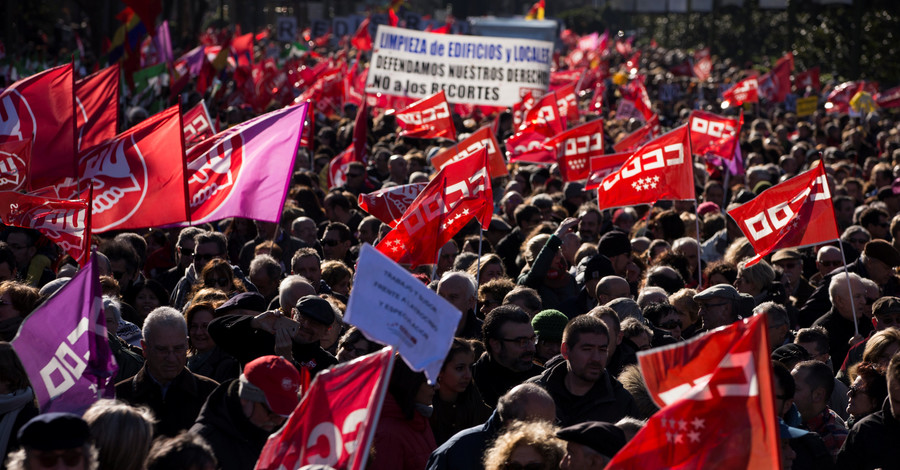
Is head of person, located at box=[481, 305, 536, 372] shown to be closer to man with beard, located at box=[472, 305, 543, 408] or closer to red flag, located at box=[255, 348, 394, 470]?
man with beard, located at box=[472, 305, 543, 408]

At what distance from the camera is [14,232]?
9.02 meters

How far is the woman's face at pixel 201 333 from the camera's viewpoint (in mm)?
6652

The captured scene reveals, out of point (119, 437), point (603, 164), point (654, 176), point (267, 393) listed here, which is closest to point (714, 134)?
point (603, 164)

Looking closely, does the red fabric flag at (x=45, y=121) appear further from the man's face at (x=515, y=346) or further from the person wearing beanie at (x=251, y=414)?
the person wearing beanie at (x=251, y=414)

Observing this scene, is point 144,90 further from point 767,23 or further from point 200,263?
point 767,23

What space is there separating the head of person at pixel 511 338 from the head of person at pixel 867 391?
150cm

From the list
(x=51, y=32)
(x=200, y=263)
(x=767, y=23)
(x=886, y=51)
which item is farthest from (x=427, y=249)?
(x=767, y=23)

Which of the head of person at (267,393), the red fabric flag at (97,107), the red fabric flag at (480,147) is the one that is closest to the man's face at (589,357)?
the head of person at (267,393)

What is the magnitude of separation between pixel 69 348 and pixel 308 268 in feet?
10.4

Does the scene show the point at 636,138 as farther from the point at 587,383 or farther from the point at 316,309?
the point at 587,383

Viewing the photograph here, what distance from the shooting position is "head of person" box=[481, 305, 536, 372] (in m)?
6.18

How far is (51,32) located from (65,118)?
37500 mm

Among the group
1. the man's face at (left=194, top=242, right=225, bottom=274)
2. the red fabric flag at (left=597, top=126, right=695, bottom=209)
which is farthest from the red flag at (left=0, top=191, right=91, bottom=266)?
the red fabric flag at (left=597, top=126, right=695, bottom=209)

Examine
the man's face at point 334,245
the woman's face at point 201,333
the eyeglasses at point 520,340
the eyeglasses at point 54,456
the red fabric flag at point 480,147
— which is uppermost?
the eyeglasses at point 54,456
